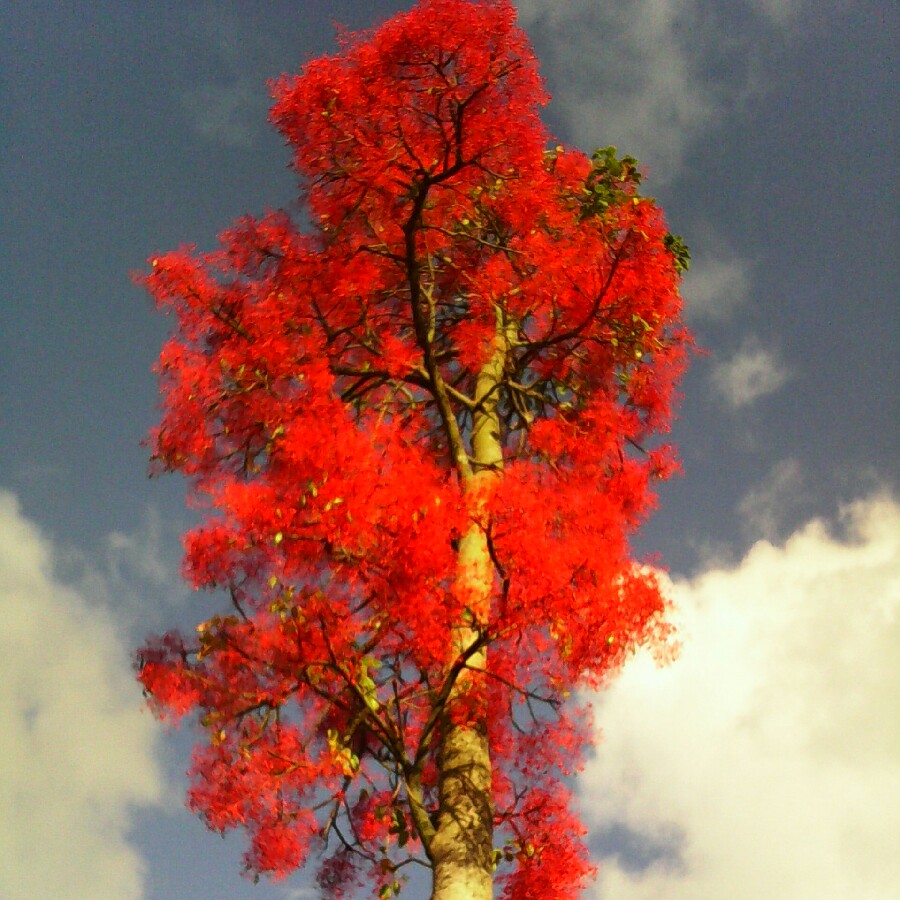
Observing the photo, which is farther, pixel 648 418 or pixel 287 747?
pixel 648 418

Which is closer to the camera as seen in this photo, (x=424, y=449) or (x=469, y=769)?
(x=469, y=769)

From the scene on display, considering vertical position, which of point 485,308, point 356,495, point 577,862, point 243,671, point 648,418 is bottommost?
point 577,862

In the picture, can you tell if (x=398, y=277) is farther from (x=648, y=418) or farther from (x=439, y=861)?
(x=439, y=861)

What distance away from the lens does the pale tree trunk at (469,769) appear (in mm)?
4887

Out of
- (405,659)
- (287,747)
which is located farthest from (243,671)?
(405,659)

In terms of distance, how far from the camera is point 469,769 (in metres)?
5.36

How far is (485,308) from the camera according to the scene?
8641mm

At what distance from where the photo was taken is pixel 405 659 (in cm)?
612

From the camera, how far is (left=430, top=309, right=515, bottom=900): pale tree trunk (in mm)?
4887

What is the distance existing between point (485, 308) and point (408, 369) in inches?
60.9

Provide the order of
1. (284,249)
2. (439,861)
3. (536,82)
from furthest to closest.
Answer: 1. (284,249)
2. (536,82)
3. (439,861)

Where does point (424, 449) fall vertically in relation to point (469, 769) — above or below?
above

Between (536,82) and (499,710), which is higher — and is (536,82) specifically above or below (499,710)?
above

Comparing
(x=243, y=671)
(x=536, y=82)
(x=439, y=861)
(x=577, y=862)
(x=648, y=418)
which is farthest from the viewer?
(x=648, y=418)
